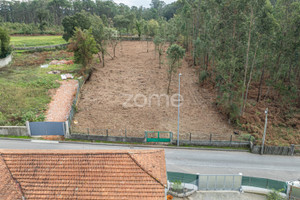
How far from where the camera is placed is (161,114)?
32906mm

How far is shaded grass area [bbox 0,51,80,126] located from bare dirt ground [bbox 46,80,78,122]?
845 millimetres

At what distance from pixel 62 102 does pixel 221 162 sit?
78.3ft

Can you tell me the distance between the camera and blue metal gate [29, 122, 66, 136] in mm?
27125

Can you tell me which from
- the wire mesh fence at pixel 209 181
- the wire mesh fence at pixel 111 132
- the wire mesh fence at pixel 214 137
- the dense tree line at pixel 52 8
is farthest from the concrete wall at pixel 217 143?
the dense tree line at pixel 52 8

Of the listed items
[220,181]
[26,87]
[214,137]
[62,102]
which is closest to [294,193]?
[220,181]

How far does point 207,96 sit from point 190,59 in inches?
909

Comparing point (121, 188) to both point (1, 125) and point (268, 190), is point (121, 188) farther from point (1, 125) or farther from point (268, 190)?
point (1, 125)

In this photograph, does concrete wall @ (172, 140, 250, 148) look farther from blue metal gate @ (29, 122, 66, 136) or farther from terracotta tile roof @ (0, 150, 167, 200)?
blue metal gate @ (29, 122, 66, 136)

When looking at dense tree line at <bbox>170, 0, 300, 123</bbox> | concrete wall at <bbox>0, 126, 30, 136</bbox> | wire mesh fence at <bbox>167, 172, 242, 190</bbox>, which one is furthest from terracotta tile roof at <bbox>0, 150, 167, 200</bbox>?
dense tree line at <bbox>170, 0, 300, 123</bbox>

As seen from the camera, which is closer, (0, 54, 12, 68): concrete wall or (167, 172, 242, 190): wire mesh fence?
(167, 172, 242, 190): wire mesh fence

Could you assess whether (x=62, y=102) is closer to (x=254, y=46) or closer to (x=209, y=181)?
(x=209, y=181)

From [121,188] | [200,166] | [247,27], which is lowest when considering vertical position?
[200,166]

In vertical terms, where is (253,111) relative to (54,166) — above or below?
below

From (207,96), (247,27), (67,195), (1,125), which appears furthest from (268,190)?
(1,125)
